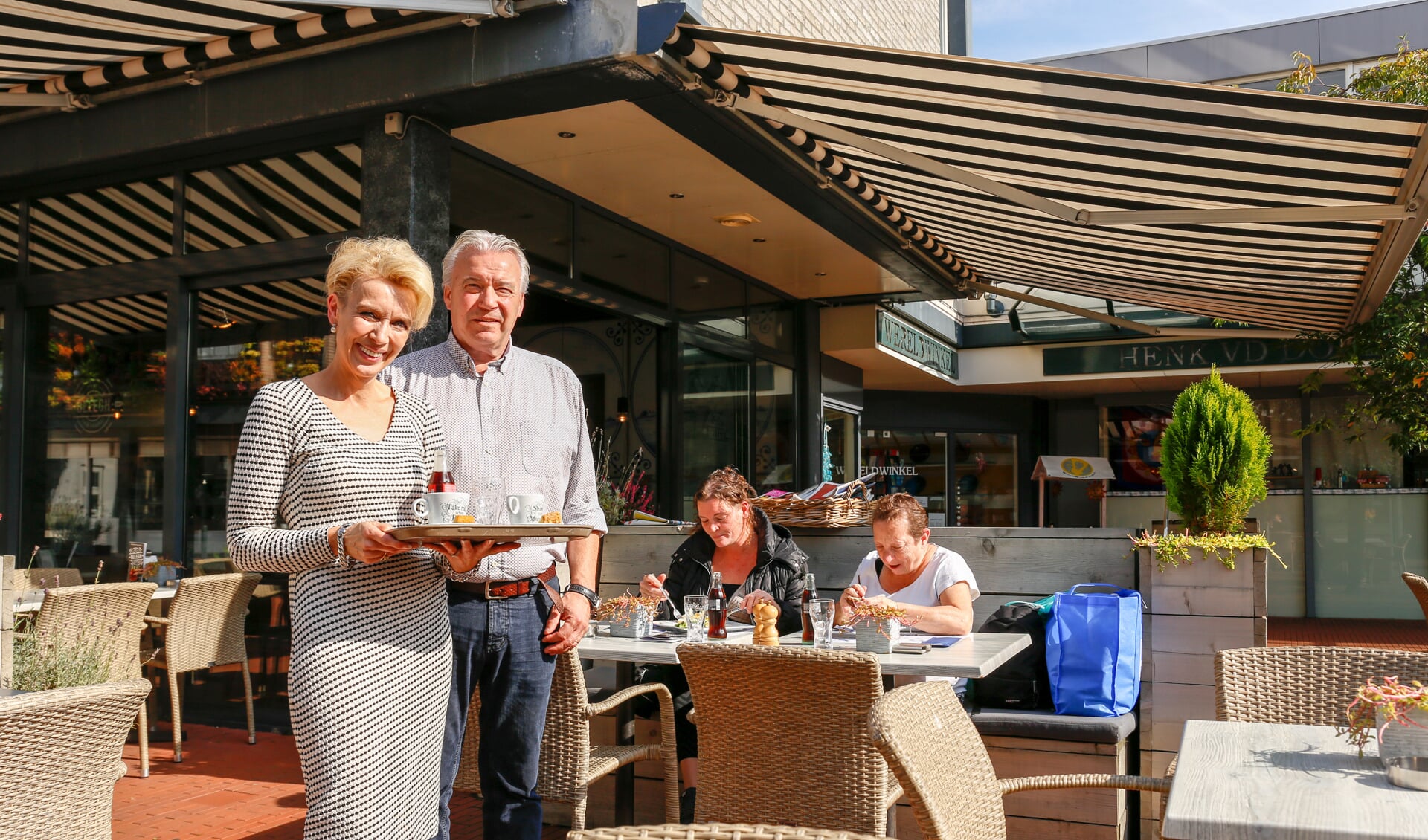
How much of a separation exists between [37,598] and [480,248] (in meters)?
4.08

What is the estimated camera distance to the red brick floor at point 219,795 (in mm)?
4332

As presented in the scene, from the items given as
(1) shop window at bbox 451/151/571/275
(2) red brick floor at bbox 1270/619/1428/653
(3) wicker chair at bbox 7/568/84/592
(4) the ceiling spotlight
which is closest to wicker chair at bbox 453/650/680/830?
(1) shop window at bbox 451/151/571/275

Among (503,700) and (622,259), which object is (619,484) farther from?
(503,700)

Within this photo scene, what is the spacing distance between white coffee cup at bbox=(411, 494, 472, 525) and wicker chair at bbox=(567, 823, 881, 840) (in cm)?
92

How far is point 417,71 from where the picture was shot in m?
4.96

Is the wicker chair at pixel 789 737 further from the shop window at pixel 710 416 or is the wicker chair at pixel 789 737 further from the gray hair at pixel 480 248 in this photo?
the shop window at pixel 710 416

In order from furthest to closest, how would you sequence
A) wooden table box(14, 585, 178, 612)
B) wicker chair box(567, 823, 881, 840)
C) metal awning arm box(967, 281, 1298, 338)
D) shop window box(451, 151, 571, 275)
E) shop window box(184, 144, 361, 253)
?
metal awning arm box(967, 281, 1298, 338)
shop window box(451, 151, 571, 275)
shop window box(184, 144, 361, 253)
wooden table box(14, 585, 178, 612)
wicker chair box(567, 823, 881, 840)

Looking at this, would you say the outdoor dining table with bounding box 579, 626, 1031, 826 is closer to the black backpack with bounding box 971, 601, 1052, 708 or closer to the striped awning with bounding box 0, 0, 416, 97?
the black backpack with bounding box 971, 601, 1052, 708

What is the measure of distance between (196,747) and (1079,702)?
4.23 m

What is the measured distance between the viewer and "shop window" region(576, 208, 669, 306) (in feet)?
24.0

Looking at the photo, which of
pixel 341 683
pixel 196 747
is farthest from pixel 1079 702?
pixel 196 747

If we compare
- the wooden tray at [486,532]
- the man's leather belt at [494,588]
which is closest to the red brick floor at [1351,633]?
the man's leather belt at [494,588]

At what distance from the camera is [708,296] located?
8.96m

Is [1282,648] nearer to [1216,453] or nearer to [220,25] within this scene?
[1216,453]
